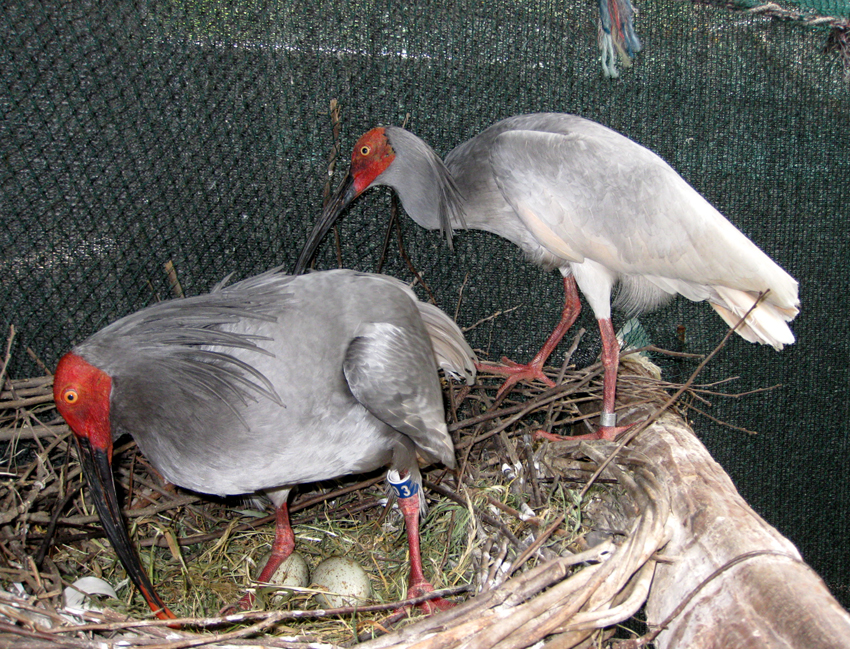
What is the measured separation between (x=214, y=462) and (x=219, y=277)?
2.52 feet

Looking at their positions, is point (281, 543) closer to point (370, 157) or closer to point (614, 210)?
point (370, 157)

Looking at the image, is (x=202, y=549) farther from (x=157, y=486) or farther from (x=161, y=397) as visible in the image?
(x=161, y=397)

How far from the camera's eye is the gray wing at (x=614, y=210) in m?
1.49

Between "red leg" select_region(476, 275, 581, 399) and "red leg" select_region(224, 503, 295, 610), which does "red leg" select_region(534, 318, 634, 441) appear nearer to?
"red leg" select_region(476, 275, 581, 399)

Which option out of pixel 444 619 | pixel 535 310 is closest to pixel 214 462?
pixel 444 619

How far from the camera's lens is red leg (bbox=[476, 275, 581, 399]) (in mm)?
1778

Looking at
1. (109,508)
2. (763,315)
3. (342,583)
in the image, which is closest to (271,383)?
(109,508)

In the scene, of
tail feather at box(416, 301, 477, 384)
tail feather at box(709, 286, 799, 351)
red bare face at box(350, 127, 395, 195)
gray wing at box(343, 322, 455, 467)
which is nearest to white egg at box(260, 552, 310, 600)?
gray wing at box(343, 322, 455, 467)

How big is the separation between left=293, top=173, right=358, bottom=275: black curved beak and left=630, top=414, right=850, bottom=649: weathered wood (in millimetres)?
997

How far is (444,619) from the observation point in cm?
90

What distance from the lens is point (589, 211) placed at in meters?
1.50

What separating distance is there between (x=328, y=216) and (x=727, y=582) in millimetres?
1215

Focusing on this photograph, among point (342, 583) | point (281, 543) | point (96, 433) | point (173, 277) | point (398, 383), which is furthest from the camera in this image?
point (173, 277)

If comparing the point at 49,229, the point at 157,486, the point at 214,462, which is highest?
the point at 49,229
